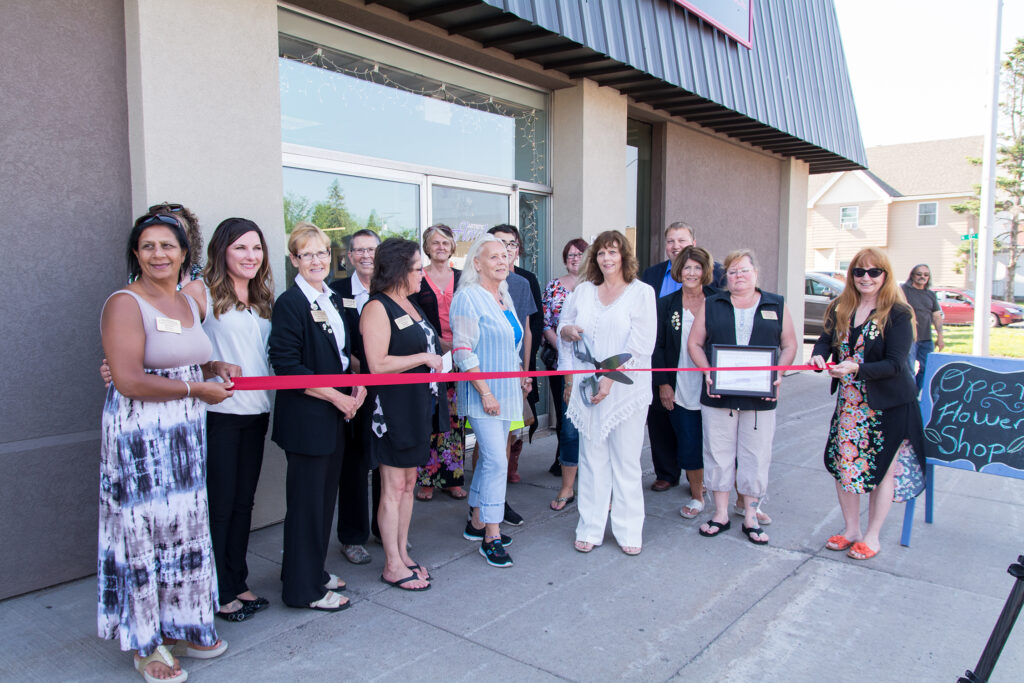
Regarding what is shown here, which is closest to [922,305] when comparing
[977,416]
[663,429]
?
[977,416]

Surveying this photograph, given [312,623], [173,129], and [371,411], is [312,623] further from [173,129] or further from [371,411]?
[173,129]

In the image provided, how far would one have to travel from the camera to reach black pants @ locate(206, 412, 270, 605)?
3.20 m

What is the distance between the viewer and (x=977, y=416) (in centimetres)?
448

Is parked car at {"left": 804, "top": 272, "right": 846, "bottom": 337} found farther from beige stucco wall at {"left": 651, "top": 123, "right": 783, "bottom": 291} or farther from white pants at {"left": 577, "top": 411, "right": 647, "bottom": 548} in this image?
white pants at {"left": 577, "top": 411, "right": 647, "bottom": 548}

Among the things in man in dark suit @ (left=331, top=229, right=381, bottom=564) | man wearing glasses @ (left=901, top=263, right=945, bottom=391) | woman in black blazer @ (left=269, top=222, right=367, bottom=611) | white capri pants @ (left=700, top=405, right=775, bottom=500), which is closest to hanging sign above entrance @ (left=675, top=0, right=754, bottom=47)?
man wearing glasses @ (left=901, top=263, right=945, bottom=391)

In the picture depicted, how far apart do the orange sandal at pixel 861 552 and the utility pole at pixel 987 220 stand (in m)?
10.1

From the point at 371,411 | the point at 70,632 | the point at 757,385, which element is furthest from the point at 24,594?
the point at 757,385

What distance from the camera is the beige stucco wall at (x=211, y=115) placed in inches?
152

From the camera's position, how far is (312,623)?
10.9 feet

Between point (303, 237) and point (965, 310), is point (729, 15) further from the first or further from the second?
point (965, 310)

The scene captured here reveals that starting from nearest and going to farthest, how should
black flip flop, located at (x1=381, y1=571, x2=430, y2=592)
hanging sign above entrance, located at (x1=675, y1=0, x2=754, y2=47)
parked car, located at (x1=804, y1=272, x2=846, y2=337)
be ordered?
1. black flip flop, located at (x1=381, y1=571, x2=430, y2=592)
2. hanging sign above entrance, located at (x1=675, y1=0, x2=754, y2=47)
3. parked car, located at (x1=804, y1=272, x2=846, y2=337)

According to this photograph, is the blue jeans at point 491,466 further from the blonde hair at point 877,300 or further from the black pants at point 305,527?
the blonde hair at point 877,300

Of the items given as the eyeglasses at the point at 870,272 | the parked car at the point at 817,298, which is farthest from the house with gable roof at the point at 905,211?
the eyeglasses at the point at 870,272

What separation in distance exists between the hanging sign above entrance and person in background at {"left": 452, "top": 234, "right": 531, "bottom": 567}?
4.64 metres
